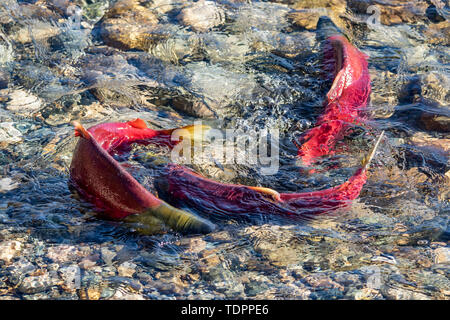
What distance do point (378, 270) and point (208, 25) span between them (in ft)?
13.0

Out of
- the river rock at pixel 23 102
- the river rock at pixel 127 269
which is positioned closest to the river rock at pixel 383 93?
the river rock at pixel 127 269

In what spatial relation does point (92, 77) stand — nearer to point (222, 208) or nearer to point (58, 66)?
point (58, 66)

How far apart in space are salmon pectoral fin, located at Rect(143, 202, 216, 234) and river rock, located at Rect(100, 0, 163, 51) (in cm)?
300

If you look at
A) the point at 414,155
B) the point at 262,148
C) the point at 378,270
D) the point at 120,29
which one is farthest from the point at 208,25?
the point at 378,270

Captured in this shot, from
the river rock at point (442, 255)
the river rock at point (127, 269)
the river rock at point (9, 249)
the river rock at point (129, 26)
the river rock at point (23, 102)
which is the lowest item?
the river rock at point (127, 269)

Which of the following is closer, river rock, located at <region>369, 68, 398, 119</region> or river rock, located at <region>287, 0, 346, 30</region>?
river rock, located at <region>369, 68, 398, 119</region>

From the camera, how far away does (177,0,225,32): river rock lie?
233 inches

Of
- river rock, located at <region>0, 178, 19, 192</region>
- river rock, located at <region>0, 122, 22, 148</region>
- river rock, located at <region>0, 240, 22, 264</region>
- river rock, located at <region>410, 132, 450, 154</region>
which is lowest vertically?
river rock, located at <region>0, 240, 22, 264</region>

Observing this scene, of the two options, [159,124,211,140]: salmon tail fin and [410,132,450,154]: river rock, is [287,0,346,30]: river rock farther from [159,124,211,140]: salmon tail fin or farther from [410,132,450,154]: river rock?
[159,124,211,140]: salmon tail fin

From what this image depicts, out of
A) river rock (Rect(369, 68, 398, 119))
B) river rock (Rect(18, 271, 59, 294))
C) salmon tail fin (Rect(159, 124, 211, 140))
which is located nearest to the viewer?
river rock (Rect(18, 271, 59, 294))

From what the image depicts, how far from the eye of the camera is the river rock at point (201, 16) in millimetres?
5914

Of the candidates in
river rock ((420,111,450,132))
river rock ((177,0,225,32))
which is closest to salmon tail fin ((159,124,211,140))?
river rock ((420,111,450,132))

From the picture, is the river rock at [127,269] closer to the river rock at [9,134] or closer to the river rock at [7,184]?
the river rock at [7,184]

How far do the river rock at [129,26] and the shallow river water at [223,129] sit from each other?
0.08ft
